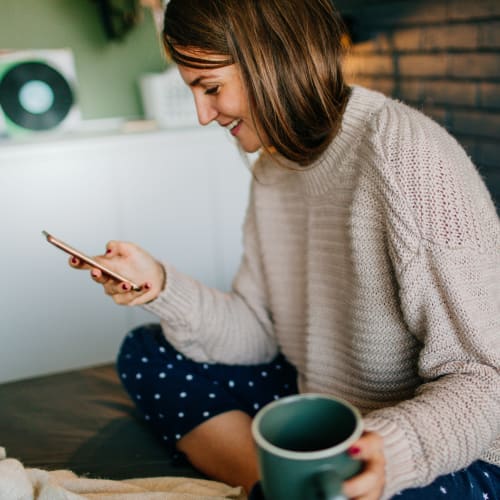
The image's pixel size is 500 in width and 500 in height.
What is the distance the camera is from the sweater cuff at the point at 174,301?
1063mm

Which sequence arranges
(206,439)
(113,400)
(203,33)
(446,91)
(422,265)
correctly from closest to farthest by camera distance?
1. (422,265)
2. (203,33)
3. (206,439)
4. (113,400)
5. (446,91)

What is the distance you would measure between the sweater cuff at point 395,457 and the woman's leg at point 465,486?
0.10m

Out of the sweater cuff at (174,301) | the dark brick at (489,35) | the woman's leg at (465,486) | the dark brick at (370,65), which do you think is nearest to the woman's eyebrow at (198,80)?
the sweater cuff at (174,301)

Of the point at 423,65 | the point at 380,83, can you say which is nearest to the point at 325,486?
the point at 423,65

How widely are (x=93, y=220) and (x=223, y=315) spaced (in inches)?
29.3

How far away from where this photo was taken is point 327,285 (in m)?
1.01

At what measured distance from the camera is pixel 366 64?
2160 millimetres

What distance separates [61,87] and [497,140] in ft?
3.94

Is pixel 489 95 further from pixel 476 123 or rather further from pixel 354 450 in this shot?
pixel 354 450

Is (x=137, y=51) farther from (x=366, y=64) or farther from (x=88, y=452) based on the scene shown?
(x=88, y=452)

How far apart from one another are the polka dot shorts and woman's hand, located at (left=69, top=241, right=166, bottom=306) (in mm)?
153

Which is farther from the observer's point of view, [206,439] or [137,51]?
[137,51]

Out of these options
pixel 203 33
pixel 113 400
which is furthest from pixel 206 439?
pixel 203 33

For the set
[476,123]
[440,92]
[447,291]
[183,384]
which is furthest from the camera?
[440,92]
